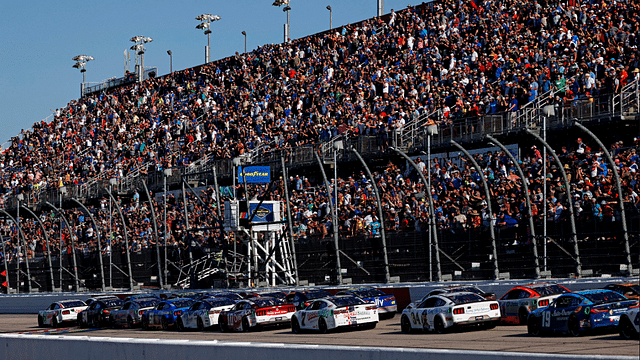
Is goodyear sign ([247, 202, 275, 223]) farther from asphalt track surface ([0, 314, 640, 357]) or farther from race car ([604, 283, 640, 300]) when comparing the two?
race car ([604, 283, 640, 300])

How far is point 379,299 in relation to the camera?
26.2 metres

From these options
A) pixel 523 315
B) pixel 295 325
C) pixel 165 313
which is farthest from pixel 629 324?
pixel 165 313

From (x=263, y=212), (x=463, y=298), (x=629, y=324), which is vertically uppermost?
(x=263, y=212)

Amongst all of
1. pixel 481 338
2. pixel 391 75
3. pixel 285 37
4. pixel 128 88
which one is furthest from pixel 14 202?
pixel 481 338

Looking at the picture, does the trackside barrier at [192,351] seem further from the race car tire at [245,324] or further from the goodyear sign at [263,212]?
the goodyear sign at [263,212]

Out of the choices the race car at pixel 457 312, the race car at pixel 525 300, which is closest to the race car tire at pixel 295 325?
the race car at pixel 457 312

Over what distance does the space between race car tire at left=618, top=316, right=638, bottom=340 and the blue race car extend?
24.9 inches

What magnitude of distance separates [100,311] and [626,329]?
21.0 meters

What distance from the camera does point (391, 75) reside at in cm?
4369

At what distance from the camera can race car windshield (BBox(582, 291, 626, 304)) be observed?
18.6 m

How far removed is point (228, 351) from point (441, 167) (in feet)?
76.1

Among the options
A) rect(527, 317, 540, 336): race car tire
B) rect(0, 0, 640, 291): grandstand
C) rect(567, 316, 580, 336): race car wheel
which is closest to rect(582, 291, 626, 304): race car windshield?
rect(567, 316, 580, 336): race car wheel

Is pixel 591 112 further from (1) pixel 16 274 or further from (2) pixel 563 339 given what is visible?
(1) pixel 16 274

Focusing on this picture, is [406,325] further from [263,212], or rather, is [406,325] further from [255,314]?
[263,212]
